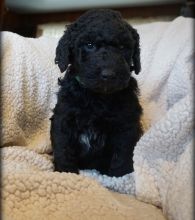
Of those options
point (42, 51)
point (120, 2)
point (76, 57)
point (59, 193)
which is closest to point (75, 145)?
point (76, 57)

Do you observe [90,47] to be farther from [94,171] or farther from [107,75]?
[94,171]

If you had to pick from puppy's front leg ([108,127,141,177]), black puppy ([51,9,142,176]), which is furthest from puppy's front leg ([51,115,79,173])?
puppy's front leg ([108,127,141,177])

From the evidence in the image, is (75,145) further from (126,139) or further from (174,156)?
(174,156)

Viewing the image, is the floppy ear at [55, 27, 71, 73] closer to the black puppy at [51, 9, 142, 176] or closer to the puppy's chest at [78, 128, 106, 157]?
the black puppy at [51, 9, 142, 176]

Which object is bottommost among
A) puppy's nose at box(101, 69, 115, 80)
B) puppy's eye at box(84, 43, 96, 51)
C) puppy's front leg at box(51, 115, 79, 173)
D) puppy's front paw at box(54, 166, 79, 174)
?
puppy's front paw at box(54, 166, 79, 174)

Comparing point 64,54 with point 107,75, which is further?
Result: point 64,54

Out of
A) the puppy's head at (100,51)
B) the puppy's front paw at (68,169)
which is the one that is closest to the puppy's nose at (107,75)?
the puppy's head at (100,51)

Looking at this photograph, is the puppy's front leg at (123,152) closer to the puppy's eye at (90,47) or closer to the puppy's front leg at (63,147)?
the puppy's front leg at (63,147)

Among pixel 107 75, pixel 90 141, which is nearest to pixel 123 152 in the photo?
pixel 90 141
